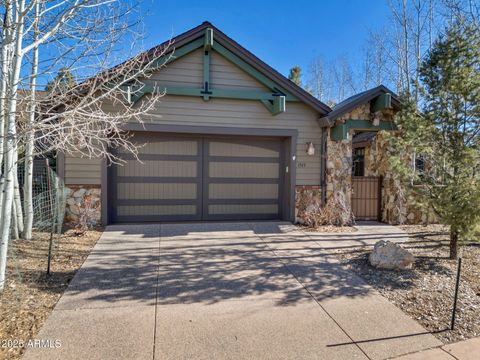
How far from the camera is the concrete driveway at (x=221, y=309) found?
2738 millimetres

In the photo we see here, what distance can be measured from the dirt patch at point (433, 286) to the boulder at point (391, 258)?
0.10 meters

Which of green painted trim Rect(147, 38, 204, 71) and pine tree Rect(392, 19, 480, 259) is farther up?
green painted trim Rect(147, 38, 204, 71)

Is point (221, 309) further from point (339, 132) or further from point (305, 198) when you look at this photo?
point (339, 132)

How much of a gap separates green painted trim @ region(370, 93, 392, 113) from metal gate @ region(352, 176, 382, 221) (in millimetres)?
1911

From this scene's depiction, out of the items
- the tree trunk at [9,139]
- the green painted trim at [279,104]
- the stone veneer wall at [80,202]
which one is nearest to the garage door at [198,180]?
the stone veneer wall at [80,202]

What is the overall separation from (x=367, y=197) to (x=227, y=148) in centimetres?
417

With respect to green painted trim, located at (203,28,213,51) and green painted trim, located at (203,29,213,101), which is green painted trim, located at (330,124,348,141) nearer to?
green painted trim, located at (203,29,213,101)

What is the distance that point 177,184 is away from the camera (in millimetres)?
7531

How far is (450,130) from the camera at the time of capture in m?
5.01

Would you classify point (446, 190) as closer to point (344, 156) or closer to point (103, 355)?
point (344, 156)

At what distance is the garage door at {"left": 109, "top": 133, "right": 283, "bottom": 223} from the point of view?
24.1 feet

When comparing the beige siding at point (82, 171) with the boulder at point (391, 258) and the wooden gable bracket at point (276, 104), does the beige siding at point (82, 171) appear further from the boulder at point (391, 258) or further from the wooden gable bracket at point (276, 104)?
the boulder at point (391, 258)

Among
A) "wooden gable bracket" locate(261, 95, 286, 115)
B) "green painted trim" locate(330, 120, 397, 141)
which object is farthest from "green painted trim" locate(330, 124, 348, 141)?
"wooden gable bracket" locate(261, 95, 286, 115)

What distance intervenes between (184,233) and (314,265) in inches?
115
